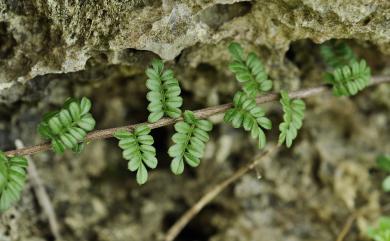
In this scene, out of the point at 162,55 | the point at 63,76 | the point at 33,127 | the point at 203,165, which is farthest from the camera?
the point at 203,165

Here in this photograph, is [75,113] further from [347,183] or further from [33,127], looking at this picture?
[347,183]

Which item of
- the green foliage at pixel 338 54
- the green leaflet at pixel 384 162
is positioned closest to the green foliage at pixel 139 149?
the green foliage at pixel 338 54

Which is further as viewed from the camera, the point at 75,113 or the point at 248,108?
the point at 248,108

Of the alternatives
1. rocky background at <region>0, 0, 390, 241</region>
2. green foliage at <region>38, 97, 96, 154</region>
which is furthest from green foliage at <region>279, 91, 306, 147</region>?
green foliage at <region>38, 97, 96, 154</region>

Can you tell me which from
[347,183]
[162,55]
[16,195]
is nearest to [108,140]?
[162,55]

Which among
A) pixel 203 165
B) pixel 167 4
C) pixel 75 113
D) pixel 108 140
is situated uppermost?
pixel 167 4

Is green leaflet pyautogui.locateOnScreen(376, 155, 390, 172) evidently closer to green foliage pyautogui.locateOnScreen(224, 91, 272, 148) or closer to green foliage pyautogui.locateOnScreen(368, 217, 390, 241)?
green foliage pyautogui.locateOnScreen(368, 217, 390, 241)

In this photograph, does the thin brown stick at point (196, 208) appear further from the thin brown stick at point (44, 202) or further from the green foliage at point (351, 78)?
the green foliage at point (351, 78)
